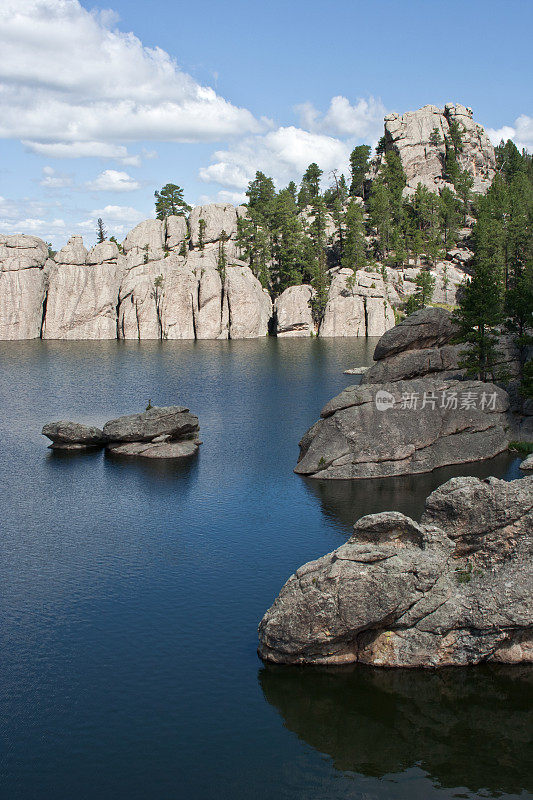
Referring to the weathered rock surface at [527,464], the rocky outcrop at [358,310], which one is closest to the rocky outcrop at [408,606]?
the weathered rock surface at [527,464]

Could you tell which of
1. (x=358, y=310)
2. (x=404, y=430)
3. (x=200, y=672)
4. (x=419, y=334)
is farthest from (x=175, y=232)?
(x=200, y=672)

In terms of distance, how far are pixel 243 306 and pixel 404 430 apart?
368ft

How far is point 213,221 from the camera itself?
7126 inches

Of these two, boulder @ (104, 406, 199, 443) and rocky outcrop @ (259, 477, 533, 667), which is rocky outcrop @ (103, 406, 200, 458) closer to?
boulder @ (104, 406, 199, 443)

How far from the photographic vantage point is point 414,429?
53.5 metres

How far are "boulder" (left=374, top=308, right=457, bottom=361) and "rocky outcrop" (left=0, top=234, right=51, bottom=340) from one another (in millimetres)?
117294

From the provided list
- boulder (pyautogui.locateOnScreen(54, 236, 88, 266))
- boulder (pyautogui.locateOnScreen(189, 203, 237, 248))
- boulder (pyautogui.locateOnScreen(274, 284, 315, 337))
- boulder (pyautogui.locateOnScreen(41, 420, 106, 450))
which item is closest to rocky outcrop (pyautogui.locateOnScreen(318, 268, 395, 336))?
boulder (pyautogui.locateOnScreen(274, 284, 315, 337))

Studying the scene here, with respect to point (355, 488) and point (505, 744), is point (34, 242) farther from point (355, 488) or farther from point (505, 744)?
point (505, 744)

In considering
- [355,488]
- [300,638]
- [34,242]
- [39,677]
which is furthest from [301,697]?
[34,242]

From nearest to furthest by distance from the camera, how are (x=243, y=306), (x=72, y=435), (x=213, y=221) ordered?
(x=72, y=435) → (x=243, y=306) → (x=213, y=221)

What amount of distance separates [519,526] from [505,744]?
29.9 ft

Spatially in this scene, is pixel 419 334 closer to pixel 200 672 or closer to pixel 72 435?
pixel 72 435

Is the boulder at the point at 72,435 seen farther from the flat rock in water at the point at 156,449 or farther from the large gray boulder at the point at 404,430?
the large gray boulder at the point at 404,430

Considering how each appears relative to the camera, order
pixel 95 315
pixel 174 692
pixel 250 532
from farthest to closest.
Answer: pixel 95 315, pixel 250 532, pixel 174 692
